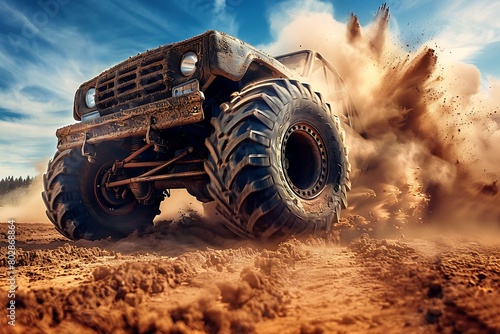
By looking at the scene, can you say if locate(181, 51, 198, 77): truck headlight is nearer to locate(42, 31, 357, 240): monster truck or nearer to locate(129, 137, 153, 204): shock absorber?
locate(42, 31, 357, 240): monster truck

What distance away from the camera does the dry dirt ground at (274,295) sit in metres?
1.23

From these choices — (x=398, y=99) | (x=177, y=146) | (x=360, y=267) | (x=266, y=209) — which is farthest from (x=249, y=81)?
(x=398, y=99)

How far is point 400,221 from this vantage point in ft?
13.9

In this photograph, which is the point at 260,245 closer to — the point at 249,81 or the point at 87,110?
the point at 249,81

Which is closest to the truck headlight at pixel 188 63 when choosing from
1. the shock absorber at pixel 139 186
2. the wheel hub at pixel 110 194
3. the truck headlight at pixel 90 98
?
the shock absorber at pixel 139 186

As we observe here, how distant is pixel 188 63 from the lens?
3.33m

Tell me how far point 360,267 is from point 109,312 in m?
1.45

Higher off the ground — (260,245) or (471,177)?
(471,177)

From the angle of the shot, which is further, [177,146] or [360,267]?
[177,146]

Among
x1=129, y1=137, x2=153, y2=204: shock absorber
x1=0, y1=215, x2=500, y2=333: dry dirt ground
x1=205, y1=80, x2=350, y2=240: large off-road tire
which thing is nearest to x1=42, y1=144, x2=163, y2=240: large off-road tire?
x1=129, y1=137, x2=153, y2=204: shock absorber

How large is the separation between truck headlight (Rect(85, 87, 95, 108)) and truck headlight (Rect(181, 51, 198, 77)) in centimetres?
155

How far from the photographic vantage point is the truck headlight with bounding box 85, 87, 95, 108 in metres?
4.19

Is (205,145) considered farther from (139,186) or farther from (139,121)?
(139,186)

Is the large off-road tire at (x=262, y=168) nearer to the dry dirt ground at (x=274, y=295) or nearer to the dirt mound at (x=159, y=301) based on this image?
the dry dirt ground at (x=274, y=295)
